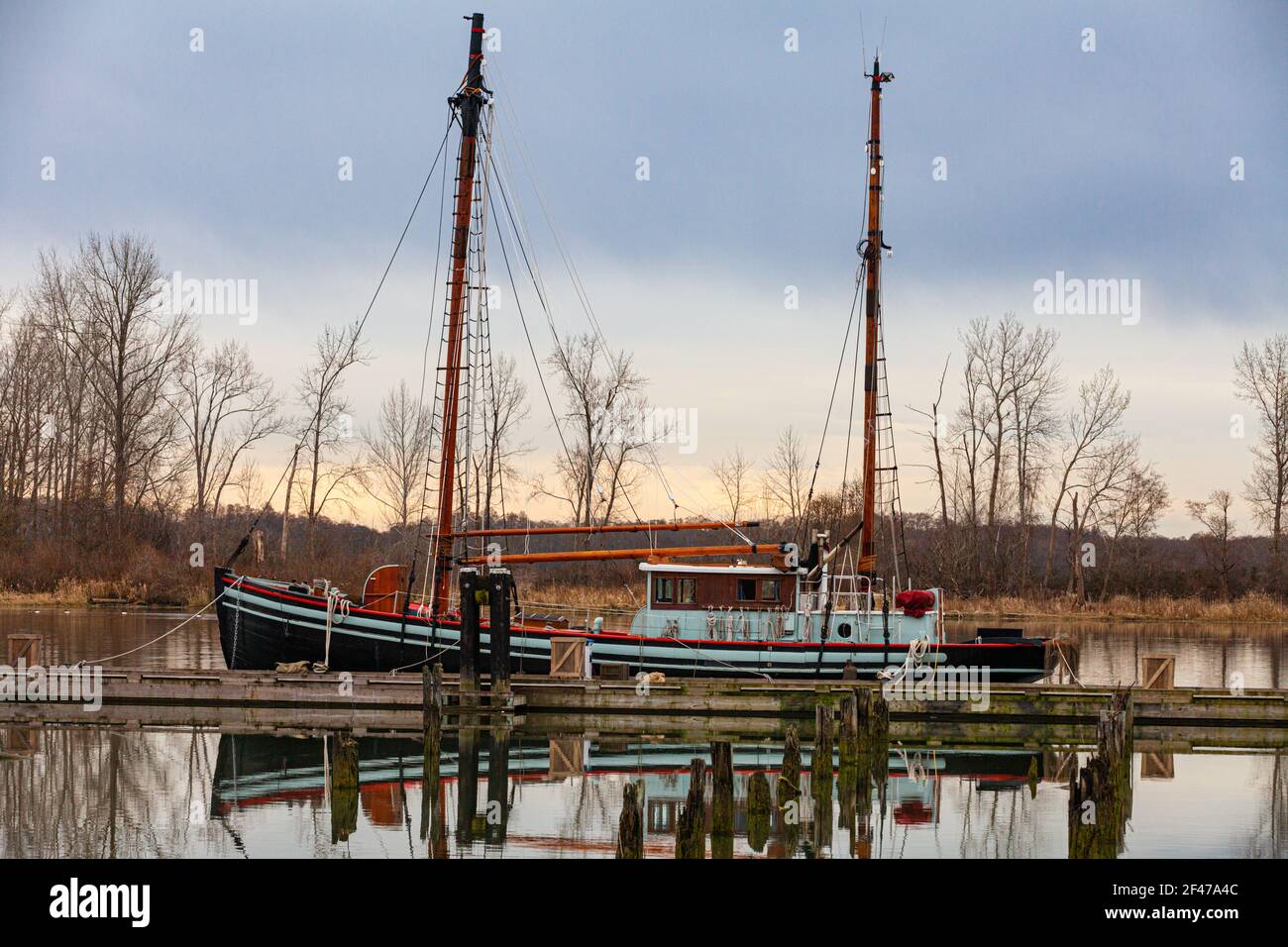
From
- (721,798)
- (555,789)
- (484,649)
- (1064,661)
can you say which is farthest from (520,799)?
(1064,661)

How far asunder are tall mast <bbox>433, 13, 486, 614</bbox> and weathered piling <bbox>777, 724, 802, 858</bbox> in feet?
49.9

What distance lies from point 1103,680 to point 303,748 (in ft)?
65.0

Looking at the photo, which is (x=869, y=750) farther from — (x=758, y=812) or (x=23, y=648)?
(x=23, y=648)

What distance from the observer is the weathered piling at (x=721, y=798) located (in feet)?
53.9

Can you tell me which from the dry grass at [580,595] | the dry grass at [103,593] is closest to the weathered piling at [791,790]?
the dry grass at [580,595]

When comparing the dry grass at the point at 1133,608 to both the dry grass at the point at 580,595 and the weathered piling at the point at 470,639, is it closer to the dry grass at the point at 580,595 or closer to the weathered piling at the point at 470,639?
the dry grass at the point at 580,595

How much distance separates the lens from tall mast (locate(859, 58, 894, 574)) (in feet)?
106

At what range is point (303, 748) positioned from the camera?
24.3 metres

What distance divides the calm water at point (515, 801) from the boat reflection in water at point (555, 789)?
0.06 metres

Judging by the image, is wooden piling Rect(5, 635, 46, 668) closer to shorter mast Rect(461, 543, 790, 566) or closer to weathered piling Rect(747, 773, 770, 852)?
shorter mast Rect(461, 543, 790, 566)
